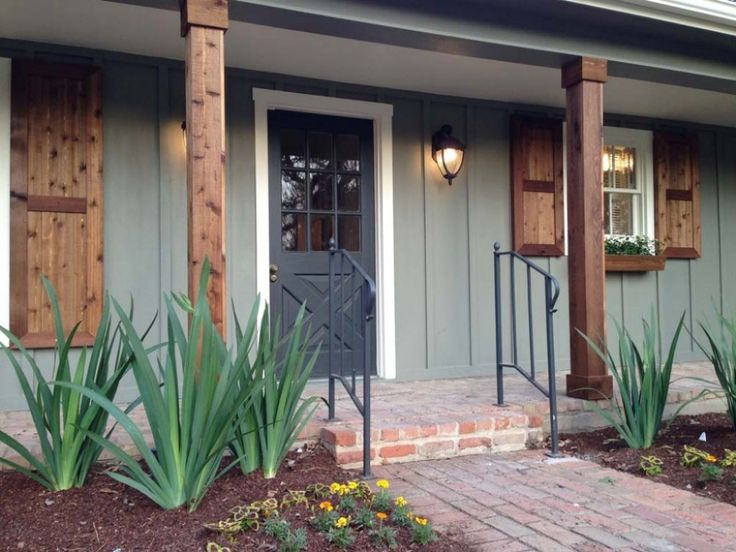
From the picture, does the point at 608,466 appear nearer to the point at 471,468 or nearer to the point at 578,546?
the point at 471,468

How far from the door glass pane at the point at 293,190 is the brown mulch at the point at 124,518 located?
2.27 meters

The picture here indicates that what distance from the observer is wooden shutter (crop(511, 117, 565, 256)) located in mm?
5152

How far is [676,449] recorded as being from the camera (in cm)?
341

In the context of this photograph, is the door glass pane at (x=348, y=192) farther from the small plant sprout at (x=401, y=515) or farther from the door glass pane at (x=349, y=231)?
the small plant sprout at (x=401, y=515)

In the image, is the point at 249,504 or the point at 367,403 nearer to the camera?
the point at 249,504

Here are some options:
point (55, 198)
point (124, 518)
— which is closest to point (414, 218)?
point (55, 198)

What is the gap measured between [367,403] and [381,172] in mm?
2270

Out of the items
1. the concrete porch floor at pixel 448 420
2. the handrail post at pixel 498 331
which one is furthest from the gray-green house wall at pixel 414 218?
the handrail post at pixel 498 331

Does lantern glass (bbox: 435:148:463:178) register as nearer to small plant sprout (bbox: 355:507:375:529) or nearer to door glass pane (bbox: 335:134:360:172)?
door glass pane (bbox: 335:134:360:172)

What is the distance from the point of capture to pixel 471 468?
10.4ft

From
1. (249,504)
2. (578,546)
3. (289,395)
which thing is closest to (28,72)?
(289,395)

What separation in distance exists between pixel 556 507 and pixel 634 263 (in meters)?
3.35

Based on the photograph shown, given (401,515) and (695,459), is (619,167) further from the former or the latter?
(401,515)

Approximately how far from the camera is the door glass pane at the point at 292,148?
4.56 m
